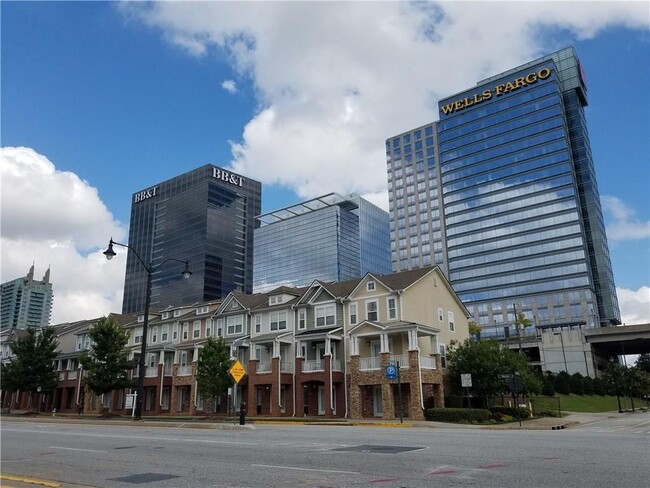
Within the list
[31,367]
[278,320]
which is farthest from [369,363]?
[31,367]

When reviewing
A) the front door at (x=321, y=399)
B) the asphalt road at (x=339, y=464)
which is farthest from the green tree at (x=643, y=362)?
the asphalt road at (x=339, y=464)

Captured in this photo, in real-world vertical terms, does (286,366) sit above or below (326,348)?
below

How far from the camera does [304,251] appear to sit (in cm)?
19275

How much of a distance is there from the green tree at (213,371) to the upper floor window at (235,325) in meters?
9.33

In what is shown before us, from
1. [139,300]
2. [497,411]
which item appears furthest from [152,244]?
[497,411]

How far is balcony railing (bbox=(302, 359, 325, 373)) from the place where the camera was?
4345cm

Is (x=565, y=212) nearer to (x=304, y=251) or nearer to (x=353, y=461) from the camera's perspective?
(x=304, y=251)

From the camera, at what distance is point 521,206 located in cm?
14962

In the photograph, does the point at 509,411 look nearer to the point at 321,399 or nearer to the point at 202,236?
the point at 321,399

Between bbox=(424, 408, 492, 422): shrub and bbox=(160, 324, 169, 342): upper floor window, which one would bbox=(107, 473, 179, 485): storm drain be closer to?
bbox=(424, 408, 492, 422): shrub

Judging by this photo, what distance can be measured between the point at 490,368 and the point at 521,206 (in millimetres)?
120827

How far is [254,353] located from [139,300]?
6403 inches

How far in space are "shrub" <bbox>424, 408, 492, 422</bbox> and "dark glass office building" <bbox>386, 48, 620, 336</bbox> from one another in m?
117

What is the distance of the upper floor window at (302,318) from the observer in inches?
1873
